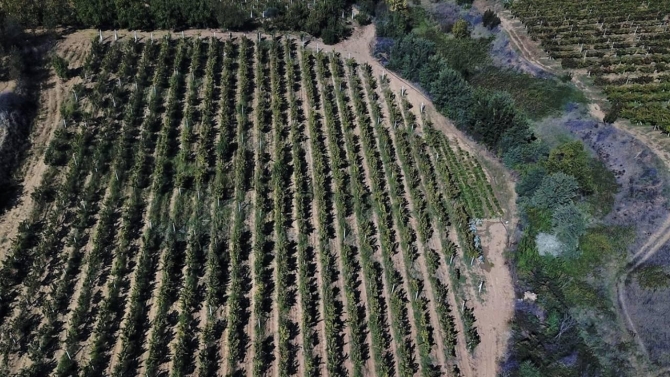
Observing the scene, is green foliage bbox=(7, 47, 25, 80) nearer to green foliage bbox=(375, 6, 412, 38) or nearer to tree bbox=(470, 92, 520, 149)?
green foliage bbox=(375, 6, 412, 38)

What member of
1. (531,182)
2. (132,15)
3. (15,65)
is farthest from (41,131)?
(531,182)

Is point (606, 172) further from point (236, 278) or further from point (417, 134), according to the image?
point (236, 278)

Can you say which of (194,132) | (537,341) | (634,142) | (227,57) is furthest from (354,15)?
(537,341)

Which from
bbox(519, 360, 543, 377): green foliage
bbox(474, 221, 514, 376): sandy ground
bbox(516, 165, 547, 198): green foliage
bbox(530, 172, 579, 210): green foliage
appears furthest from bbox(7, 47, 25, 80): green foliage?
bbox(519, 360, 543, 377): green foliage

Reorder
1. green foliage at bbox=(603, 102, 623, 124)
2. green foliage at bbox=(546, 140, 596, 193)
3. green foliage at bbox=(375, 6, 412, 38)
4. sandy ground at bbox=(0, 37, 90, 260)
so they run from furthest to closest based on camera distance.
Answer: green foliage at bbox=(375, 6, 412, 38)
green foliage at bbox=(603, 102, 623, 124)
green foliage at bbox=(546, 140, 596, 193)
sandy ground at bbox=(0, 37, 90, 260)

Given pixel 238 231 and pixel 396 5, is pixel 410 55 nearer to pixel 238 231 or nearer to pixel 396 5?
pixel 396 5

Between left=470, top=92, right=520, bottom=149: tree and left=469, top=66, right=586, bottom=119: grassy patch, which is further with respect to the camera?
left=469, top=66, right=586, bottom=119: grassy patch
